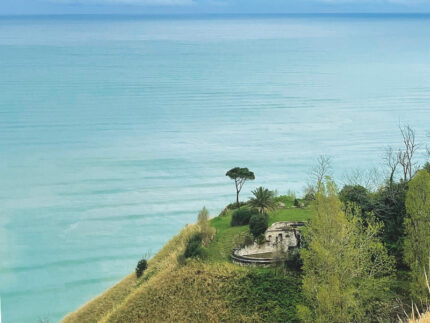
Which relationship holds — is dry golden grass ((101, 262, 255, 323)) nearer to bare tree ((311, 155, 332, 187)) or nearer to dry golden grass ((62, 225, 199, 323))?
dry golden grass ((62, 225, 199, 323))

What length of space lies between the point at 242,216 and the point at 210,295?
707 cm

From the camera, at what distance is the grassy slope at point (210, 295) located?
26500 mm

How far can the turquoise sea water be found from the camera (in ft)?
150

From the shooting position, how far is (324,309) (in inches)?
853

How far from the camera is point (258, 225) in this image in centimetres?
3067

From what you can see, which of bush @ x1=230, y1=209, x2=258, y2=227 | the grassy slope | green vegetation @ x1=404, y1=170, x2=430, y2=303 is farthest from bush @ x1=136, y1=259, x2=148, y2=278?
green vegetation @ x1=404, y1=170, x2=430, y2=303

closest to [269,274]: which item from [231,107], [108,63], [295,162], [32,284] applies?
[32,284]

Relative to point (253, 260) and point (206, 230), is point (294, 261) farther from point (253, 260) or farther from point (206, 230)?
point (206, 230)

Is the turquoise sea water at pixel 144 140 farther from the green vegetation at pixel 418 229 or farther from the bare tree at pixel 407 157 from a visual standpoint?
the green vegetation at pixel 418 229

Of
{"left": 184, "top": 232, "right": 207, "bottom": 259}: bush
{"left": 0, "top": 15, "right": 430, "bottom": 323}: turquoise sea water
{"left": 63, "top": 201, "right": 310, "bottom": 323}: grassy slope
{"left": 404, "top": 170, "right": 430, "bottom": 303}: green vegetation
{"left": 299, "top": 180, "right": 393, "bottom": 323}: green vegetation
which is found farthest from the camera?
{"left": 0, "top": 15, "right": 430, "bottom": 323}: turquoise sea water

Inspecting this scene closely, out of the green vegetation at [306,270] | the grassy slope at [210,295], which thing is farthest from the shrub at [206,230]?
the grassy slope at [210,295]

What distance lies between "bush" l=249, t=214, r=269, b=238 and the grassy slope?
1.41m

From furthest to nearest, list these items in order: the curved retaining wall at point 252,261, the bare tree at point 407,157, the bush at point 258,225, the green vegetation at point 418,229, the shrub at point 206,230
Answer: the bare tree at point 407,157
the shrub at point 206,230
the bush at point 258,225
the curved retaining wall at point 252,261
the green vegetation at point 418,229

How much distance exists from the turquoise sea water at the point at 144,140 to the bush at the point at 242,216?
10.8 metres
